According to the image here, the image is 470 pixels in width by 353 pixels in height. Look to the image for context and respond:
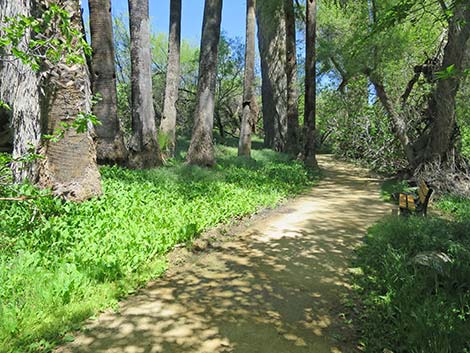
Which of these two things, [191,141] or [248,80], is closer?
[191,141]

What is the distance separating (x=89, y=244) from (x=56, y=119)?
260 centimetres

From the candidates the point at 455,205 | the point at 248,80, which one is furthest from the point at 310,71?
the point at 455,205

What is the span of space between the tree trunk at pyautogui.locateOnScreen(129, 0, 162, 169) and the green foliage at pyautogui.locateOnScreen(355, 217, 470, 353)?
7.13 meters

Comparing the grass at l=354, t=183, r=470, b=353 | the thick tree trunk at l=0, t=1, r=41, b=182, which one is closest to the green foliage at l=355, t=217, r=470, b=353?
the grass at l=354, t=183, r=470, b=353

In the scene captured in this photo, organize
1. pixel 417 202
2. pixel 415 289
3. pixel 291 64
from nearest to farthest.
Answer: pixel 415 289 < pixel 417 202 < pixel 291 64

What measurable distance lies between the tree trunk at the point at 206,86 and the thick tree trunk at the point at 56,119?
5186 millimetres

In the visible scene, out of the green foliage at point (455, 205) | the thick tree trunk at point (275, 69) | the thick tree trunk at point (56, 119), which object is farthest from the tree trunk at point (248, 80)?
the thick tree trunk at point (56, 119)

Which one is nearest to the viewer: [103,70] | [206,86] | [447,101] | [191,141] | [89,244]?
[89,244]

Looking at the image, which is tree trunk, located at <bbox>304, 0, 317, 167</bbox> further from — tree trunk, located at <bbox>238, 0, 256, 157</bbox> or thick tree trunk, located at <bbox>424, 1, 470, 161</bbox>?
thick tree trunk, located at <bbox>424, 1, 470, 161</bbox>

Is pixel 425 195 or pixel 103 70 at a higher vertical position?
pixel 103 70

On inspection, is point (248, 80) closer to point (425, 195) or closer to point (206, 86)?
point (206, 86)

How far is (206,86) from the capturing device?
1127 centimetres

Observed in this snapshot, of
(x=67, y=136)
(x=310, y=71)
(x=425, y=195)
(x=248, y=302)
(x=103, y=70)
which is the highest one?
(x=310, y=71)

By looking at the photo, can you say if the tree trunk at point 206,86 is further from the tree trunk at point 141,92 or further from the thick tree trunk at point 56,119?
the thick tree trunk at point 56,119
